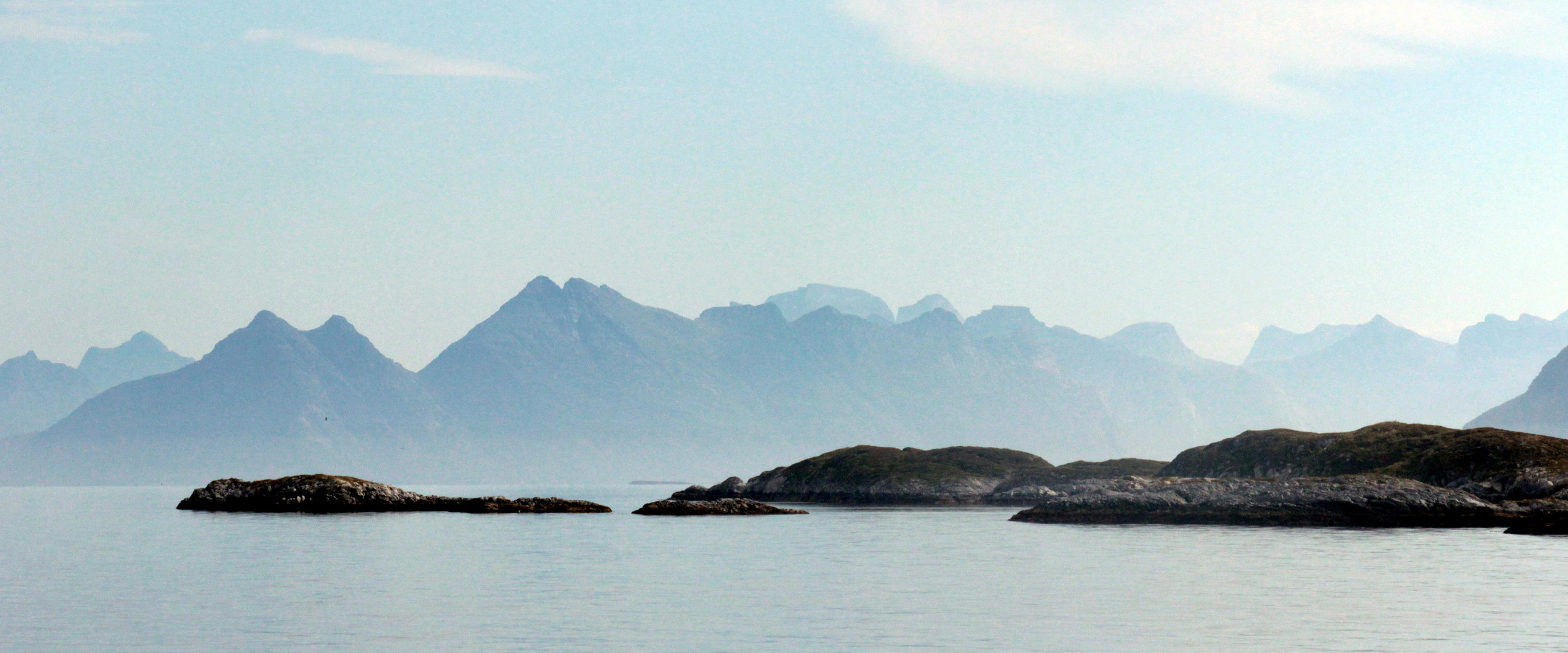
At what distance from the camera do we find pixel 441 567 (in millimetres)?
60812

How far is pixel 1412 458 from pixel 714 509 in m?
60.5

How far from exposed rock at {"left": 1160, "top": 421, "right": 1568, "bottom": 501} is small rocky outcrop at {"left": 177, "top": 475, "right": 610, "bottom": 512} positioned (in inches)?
2403

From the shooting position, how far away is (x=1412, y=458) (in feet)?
384

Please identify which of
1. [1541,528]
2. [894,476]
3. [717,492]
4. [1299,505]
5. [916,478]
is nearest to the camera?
[1541,528]

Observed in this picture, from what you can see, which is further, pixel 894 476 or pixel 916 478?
pixel 894 476

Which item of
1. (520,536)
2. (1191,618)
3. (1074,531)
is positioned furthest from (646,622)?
(1074,531)

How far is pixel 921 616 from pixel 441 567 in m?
27.4

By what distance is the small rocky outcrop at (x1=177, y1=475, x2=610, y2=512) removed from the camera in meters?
130

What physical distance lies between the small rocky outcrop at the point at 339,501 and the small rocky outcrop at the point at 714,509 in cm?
773

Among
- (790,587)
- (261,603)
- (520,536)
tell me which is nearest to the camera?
(261,603)

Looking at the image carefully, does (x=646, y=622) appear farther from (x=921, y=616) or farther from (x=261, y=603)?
(x=261, y=603)

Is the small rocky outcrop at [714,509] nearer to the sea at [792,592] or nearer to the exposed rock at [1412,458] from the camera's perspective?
the sea at [792,592]

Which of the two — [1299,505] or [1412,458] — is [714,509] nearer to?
[1299,505]

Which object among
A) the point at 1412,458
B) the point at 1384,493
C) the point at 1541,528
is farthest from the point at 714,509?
the point at 1541,528
